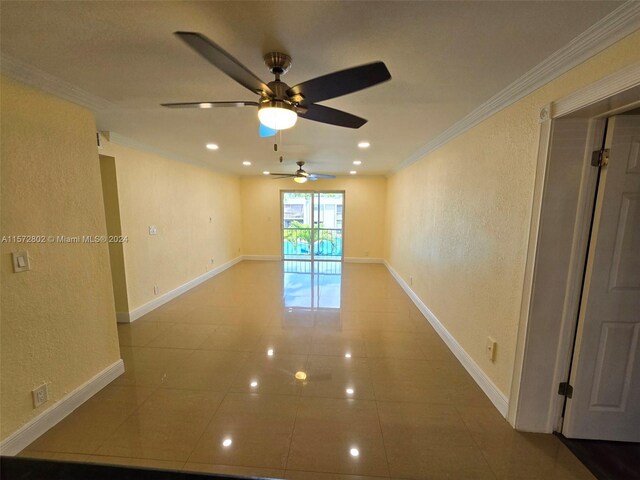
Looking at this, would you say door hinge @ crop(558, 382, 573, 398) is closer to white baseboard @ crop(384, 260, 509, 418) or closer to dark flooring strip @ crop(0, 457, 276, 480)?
white baseboard @ crop(384, 260, 509, 418)

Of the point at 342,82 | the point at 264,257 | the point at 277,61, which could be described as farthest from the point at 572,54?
the point at 264,257

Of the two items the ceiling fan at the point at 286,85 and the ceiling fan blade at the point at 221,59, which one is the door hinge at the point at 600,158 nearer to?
the ceiling fan at the point at 286,85

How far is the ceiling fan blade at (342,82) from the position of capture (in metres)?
1.17

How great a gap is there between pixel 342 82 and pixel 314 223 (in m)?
5.99

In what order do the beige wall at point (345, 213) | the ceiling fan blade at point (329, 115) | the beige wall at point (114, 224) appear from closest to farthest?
the ceiling fan blade at point (329, 115) < the beige wall at point (114, 224) < the beige wall at point (345, 213)

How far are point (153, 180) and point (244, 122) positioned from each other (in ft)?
6.81

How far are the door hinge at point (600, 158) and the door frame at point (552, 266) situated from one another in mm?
27

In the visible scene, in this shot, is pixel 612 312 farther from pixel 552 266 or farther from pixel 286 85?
pixel 286 85

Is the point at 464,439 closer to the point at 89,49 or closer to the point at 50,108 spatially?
the point at 89,49

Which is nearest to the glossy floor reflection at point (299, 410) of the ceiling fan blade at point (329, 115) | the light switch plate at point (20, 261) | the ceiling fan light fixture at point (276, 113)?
the light switch plate at point (20, 261)

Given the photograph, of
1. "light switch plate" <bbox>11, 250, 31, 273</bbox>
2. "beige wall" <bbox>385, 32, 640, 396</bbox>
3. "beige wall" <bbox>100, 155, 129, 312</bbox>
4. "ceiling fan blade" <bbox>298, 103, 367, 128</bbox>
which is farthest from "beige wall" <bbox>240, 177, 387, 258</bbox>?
"light switch plate" <bbox>11, 250, 31, 273</bbox>

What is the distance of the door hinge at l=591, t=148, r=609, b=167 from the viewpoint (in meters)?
1.51

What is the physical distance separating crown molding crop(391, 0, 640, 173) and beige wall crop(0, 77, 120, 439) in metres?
3.12

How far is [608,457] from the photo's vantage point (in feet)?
5.39
